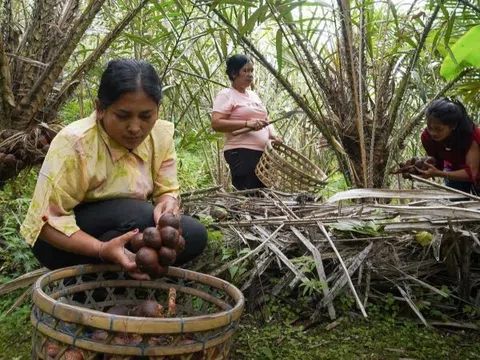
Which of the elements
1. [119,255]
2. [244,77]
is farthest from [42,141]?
[244,77]

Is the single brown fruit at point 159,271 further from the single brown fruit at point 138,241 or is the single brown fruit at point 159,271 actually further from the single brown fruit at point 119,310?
the single brown fruit at point 119,310

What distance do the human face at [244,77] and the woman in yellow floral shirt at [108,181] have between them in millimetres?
1626

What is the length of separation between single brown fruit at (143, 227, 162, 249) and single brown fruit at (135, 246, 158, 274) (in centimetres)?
1

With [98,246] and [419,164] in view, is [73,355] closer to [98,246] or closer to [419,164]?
[98,246]

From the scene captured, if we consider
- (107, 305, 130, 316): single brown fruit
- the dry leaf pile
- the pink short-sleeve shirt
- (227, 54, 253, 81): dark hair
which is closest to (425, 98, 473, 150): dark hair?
the dry leaf pile

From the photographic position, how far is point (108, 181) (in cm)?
170

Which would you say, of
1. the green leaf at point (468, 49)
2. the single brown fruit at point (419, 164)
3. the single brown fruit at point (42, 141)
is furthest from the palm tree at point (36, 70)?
the single brown fruit at point (419, 164)

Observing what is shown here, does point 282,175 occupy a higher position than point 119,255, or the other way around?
point 119,255

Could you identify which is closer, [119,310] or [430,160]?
[119,310]

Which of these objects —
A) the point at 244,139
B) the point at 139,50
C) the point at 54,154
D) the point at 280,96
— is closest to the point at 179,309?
the point at 54,154

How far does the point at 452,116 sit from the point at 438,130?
4.2 inches

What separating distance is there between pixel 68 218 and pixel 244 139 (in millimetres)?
1996

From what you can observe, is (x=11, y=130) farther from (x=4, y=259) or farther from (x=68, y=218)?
(x=68, y=218)

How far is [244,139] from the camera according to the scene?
342 cm
